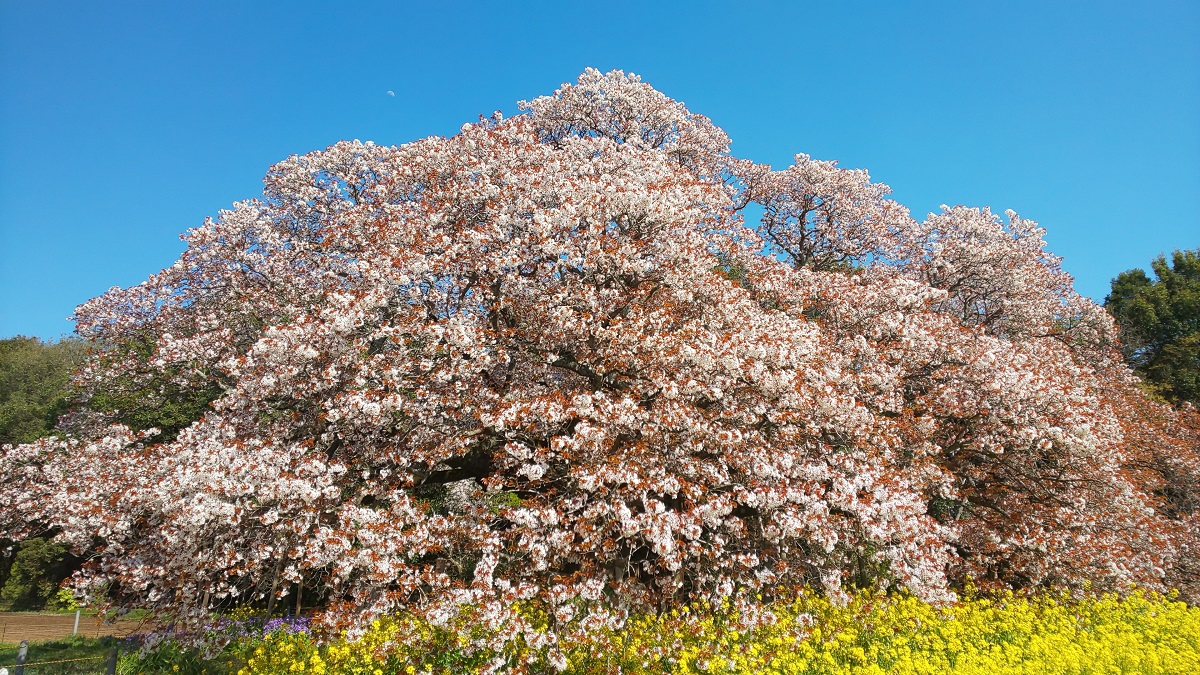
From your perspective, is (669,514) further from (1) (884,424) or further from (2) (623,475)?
(1) (884,424)

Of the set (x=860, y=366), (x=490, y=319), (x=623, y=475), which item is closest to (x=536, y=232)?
(x=490, y=319)

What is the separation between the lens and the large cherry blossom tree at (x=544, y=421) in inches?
384

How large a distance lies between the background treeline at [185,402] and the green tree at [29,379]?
67 mm

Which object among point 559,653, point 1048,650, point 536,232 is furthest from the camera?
point 536,232

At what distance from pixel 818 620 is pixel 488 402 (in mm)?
6797

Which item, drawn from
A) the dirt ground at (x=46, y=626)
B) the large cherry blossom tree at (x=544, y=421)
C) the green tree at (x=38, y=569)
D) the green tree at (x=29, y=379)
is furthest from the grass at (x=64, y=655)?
the green tree at (x=29, y=379)

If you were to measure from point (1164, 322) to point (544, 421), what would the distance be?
162 ft

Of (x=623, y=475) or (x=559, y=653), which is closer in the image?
(x=559, y=653)

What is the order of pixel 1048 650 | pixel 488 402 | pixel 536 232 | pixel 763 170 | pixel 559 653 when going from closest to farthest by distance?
pixel 559 653 < pixel 1048 650 < pixel 488 402 < pixel 536 232 < pixel 763 170

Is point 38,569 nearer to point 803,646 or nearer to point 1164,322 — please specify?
point 803,646

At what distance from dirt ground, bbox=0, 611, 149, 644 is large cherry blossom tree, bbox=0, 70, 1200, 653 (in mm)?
8962

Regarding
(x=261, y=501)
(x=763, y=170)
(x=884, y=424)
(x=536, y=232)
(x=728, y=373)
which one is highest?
(x=763, y=170)

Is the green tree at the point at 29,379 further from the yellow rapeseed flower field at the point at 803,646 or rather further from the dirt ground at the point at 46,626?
the yellow rapeseed flower field at the point at 803,646

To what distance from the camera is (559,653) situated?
8.38 meters
